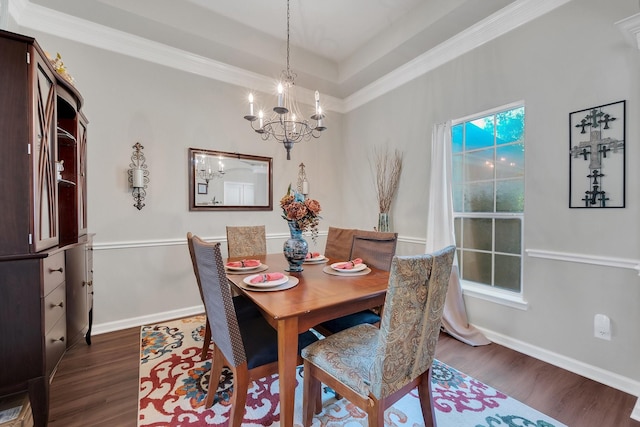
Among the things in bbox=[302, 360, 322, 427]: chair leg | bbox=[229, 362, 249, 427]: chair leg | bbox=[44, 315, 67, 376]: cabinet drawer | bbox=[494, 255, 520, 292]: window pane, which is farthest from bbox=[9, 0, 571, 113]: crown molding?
bbox=[229, 362, 249, 427]: chair leg

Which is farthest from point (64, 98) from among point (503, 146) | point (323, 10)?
point (503, 146)

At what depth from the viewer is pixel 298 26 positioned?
3.09 metres

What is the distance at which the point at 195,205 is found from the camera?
128 inches

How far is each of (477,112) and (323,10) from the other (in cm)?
186

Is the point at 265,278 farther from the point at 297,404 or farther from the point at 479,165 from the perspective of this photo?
the point at 479,165

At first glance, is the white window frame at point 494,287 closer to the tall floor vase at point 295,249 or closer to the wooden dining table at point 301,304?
the wooden dining table at point 301,304

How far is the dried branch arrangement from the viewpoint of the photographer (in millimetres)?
3461

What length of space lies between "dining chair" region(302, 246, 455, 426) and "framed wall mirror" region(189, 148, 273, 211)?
2431mm

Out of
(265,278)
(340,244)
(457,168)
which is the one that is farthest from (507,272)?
(265,278)

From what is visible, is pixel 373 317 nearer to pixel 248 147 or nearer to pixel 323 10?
pixel 248 147

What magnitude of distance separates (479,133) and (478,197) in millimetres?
636

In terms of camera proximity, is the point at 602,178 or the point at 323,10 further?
the point at 323,10

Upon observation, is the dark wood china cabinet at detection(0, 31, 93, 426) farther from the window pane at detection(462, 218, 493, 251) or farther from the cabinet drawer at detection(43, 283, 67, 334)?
the window pane at detection(462, 218, 493, 251)

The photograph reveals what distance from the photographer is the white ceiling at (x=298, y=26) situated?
2531 mm
